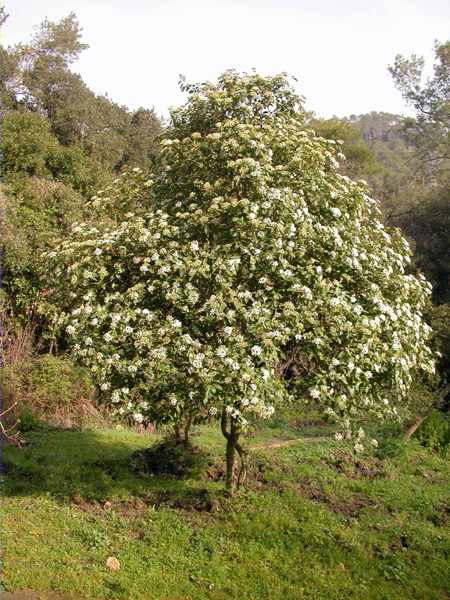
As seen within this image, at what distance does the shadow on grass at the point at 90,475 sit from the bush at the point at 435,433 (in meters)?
4.52

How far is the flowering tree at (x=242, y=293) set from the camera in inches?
231

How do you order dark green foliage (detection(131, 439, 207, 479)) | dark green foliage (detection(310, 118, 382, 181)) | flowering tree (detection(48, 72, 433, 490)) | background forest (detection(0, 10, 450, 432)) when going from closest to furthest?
flowering tree (detection(48, 72, 433, 490)) < dark green foliage (detection(131, 439, 207, 479)) < background forest (detection(0, 10, 450, 432)) < dark green foliage (detection(310, 118, 382, 181))

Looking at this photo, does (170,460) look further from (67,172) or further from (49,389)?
(67,172)

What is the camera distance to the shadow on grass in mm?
7754

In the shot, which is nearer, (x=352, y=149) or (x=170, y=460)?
(x=170, y=460)

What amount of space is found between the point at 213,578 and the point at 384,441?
551 cm

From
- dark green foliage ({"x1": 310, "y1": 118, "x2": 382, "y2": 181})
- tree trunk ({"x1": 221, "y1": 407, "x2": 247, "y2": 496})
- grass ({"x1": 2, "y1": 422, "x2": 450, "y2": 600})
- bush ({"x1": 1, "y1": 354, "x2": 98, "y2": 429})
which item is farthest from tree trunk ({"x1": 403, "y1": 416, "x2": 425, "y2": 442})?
dark green foliage ({"x1": 310, "y1": 118, "x2": 382, "y2": 181})

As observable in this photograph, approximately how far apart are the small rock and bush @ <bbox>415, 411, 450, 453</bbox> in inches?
273

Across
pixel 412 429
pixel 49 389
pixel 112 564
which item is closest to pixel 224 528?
pixel 112 564

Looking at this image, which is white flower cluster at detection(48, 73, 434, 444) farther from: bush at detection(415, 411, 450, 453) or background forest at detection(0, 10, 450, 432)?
bush at detection(415, 411, 450, 453)

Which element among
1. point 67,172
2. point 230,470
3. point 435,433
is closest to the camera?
point 230,470

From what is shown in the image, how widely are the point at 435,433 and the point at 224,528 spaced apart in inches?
228

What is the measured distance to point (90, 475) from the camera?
8.51m

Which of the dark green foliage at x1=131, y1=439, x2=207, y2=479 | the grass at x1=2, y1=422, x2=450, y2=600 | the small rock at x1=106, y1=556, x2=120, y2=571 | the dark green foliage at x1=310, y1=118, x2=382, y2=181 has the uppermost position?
the dark green foliage at x1=310, y1=118, x2=382, y2=181
